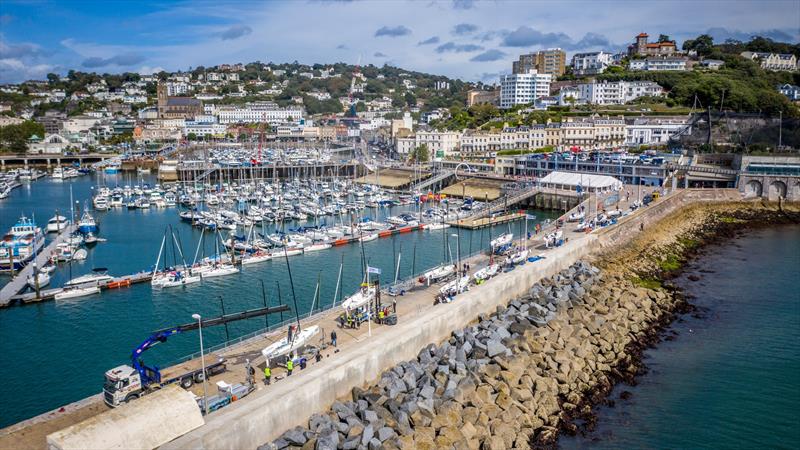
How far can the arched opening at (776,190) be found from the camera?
150ft

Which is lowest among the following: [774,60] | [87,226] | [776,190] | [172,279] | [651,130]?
[172,279]

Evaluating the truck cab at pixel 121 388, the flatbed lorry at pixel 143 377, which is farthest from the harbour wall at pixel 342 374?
the truck cab at pixel 121 388

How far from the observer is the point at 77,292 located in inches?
1036

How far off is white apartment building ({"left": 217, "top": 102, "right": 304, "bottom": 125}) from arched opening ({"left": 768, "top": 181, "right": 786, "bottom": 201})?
326 ft

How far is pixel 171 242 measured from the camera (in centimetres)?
3659

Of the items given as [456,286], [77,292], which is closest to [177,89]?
[77,292]

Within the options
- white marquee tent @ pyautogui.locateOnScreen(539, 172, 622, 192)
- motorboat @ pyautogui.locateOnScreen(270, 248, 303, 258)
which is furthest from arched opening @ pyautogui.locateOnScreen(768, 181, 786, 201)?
motorboat @ pyautogui.locateOnScreen(270, 248, 303, 258)

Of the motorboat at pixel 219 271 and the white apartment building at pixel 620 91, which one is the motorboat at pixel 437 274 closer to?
the motorboat at pixel 219 271

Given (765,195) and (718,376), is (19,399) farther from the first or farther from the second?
(765,195)

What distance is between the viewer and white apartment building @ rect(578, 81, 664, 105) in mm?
83375

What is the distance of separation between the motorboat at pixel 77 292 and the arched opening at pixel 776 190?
A: 156ft

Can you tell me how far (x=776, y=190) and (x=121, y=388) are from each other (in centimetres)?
4899

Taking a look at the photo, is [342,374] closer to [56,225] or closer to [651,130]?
[56,225]

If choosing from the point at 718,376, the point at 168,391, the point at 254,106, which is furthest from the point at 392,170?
the point at 254,106
